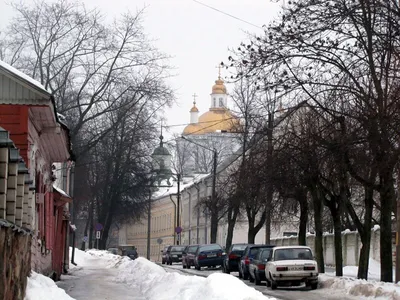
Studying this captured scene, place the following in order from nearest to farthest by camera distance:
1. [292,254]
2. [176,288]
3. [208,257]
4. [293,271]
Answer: [176,288], [293,271], [292,254], [208,257]

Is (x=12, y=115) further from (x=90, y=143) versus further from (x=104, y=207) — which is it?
(x=104, y=207)

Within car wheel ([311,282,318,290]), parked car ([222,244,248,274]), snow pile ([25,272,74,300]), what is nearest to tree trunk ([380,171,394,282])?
car wheel ([311,282,318,290])

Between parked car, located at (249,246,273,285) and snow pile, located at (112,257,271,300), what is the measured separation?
163 inches

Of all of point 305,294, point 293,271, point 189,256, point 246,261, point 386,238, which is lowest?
point 305,294

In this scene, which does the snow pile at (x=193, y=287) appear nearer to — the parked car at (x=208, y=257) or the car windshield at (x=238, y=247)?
the car windshield at (x=238, y=247)

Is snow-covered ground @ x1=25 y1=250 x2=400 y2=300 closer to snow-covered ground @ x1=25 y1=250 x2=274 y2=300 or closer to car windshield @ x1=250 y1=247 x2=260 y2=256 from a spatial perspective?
snow-covered ground @ x1=25 y1=250 x2=274 y2=300

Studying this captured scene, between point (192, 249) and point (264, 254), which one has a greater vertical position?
point (192, 249)

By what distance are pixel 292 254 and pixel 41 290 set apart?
1632 cm

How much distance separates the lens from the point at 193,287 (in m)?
19.6

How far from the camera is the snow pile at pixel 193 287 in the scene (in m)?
16.6

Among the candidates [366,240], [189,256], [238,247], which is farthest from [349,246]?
[366,240]

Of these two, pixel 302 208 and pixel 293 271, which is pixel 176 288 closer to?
pixel 293 271

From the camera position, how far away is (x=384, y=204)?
31.1 m

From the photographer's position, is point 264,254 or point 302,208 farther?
point 302,208
